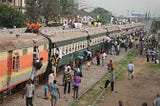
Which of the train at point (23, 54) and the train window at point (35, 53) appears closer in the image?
the train at point (23, 54)

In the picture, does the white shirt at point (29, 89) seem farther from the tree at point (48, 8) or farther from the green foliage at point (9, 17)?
the tree at point (48, 8)

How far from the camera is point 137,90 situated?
23.9 m

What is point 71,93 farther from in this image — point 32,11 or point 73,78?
point 32,11

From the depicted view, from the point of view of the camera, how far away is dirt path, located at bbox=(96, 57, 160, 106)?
20.2 m

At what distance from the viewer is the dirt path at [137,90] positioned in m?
20.2

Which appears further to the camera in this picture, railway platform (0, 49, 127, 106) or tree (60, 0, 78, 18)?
tree (60, 0, 78, 18)

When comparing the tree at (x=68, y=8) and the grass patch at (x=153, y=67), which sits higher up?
the tree at (x=68, y=8)

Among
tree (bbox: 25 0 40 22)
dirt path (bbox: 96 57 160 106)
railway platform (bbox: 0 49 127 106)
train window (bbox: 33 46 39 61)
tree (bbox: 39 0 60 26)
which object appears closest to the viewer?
railway platform (bbox: 0 49 127 106)

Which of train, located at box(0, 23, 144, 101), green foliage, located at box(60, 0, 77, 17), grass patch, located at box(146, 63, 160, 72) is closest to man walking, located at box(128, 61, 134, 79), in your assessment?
train, located at box(0, 23, 144, 101)

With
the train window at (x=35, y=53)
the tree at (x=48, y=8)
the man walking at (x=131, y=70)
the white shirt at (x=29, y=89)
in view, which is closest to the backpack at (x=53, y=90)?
the white shirt at (x=29, y=89)

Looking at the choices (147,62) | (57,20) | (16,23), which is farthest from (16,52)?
(57,20)

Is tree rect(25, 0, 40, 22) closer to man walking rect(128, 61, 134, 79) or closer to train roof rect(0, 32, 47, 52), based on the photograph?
man walking rect(128, 61, 134, 79)

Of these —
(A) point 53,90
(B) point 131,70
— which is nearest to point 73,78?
(A) point 53,90

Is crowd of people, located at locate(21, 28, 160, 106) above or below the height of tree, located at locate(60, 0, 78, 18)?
below
